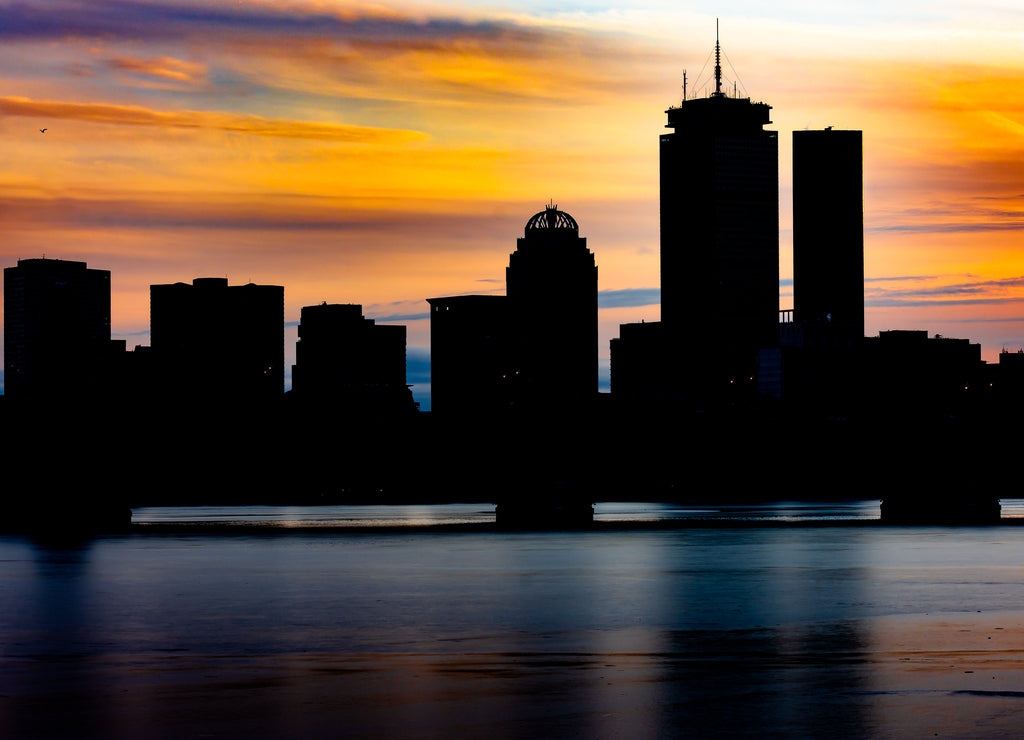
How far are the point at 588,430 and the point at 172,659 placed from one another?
152025 mm

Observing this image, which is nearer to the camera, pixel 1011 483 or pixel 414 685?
pixel 414 685

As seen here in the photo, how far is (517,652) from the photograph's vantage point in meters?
34.1

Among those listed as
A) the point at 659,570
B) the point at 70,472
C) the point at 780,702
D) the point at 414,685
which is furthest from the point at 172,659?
the point at 70,472

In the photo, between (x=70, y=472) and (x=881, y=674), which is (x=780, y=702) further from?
(x=70, y=472)

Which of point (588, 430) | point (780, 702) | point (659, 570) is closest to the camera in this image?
point (780, 702)

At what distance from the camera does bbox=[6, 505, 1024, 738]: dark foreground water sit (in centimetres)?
2322

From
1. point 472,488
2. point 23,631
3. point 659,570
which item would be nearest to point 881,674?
point 23,631

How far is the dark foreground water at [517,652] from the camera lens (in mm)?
23219

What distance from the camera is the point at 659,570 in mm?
75562

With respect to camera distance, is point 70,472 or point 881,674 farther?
point 70,472

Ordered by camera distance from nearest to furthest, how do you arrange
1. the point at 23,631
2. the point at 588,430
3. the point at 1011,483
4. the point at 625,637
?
the point at 625,637 → the point at 23,631 → the point at 588,430 → the point at 1011,483

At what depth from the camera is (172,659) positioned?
108 feet

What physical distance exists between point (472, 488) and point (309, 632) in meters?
155

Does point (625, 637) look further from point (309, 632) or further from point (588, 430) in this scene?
point (588, 430)
